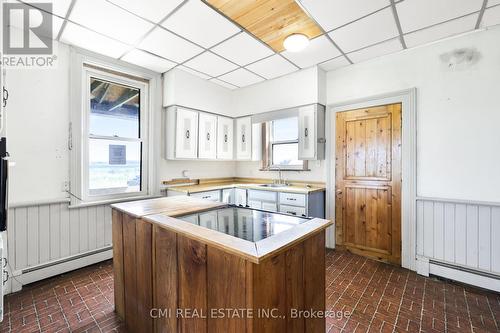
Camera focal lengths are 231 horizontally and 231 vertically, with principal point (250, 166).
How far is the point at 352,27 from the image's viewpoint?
103 inches

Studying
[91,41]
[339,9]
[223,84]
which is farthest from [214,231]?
[223,84]

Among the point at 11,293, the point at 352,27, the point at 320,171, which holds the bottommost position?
the point at 11,293

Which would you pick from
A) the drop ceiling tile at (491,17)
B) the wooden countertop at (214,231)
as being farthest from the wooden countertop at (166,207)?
the drop ceiling tile at (491,17)

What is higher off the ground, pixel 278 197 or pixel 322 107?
pixel 322 107

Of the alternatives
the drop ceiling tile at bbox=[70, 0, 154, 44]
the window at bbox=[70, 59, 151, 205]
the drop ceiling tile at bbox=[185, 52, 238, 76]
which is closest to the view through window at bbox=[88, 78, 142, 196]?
the window at bbox=[70, 59, 151, 205]

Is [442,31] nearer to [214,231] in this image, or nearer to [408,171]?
[408,171]

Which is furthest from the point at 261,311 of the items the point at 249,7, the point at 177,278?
the point at 249,7

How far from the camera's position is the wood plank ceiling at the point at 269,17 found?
2.25 metres

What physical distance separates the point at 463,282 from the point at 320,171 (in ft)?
7.25

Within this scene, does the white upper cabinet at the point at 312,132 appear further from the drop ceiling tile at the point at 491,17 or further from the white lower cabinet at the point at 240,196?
the drop ceiling tile at the point at 491,17

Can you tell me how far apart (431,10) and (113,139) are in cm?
423

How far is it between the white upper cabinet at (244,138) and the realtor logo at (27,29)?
120 inches

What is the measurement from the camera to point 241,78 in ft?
13.9

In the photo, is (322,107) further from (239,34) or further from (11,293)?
(11,293)
